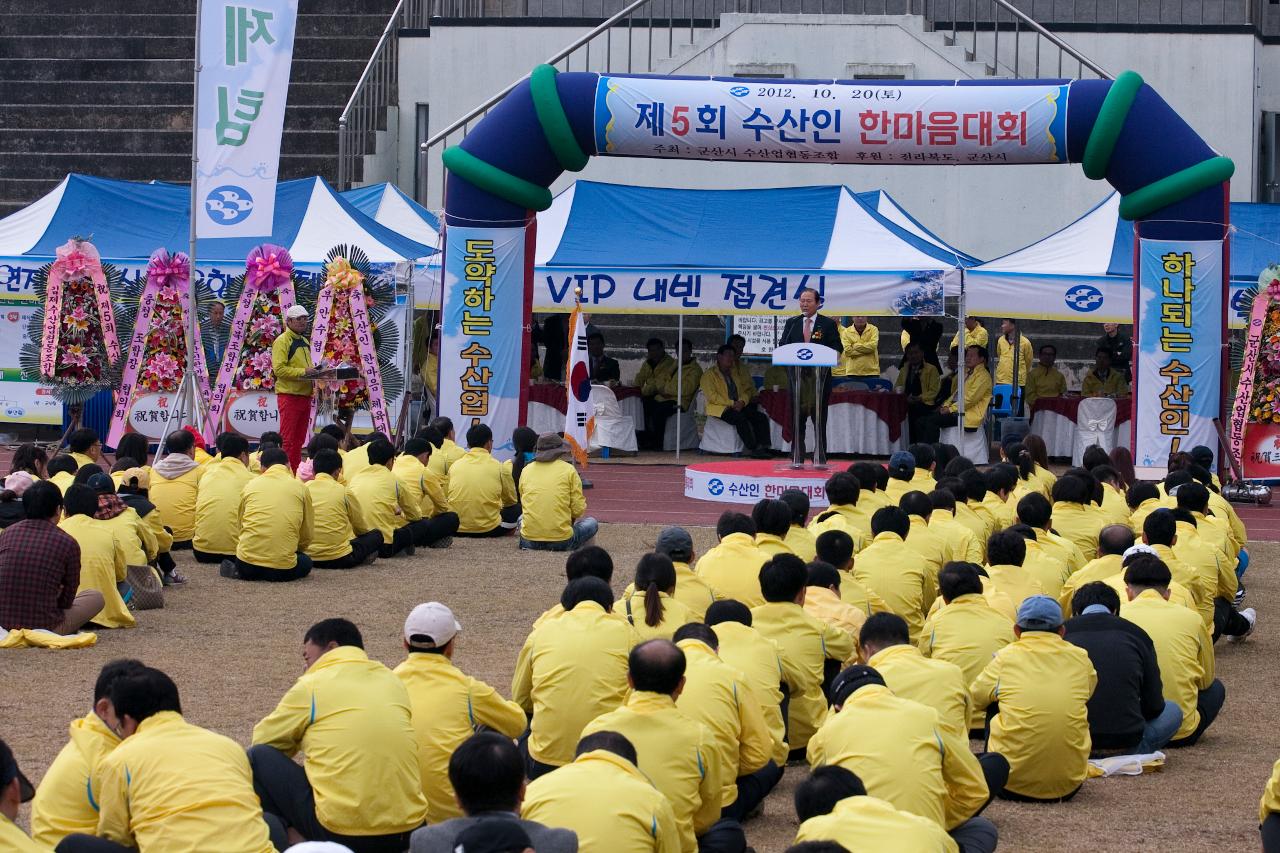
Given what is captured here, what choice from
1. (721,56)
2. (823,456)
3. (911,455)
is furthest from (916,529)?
(721,56)

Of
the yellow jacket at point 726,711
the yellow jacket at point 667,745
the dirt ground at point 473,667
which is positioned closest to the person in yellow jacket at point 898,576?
the dirt ground at point 473,667

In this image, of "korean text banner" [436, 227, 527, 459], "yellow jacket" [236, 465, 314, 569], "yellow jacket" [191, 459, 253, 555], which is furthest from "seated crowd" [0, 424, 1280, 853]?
"korean text banner" [436, 227, 527, 459]

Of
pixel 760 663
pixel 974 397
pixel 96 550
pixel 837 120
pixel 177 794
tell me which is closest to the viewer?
pixel 177 794

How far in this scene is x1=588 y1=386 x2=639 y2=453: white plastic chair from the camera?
65.6ft

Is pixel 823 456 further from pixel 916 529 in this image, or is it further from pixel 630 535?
pixel 916 529

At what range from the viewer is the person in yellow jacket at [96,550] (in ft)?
33.8

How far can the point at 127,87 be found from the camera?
26953 mm

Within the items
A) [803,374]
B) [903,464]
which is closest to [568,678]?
[903,464]

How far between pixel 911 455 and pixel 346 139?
14536mm

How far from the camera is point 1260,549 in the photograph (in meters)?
14.7

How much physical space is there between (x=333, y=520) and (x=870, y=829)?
864 centimetres

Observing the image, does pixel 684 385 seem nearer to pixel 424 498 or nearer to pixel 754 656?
pixel 424 498

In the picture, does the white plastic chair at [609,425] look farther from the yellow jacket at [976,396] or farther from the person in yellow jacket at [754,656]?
the person in yellow jacket at [754,656]

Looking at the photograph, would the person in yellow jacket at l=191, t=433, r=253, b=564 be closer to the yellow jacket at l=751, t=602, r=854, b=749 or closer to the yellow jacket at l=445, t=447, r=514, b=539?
the yellow jacket at l=445, t=447, r=514, b=539
